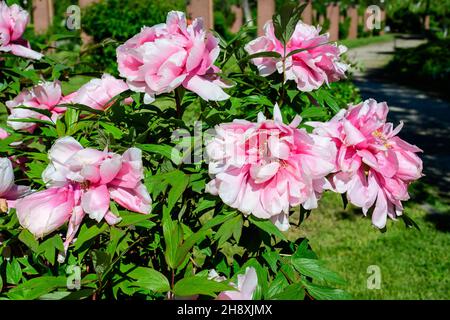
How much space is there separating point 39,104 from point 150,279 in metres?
0.74

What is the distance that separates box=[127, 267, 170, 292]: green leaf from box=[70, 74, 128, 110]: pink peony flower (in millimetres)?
487

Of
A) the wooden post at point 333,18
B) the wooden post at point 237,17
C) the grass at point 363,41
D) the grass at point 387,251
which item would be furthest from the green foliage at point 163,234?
the wooden post at point 333,18

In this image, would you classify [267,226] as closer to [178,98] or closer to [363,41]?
[178,98]

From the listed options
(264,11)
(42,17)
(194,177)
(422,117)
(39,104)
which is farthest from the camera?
(42,17)

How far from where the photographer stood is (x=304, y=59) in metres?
1.50

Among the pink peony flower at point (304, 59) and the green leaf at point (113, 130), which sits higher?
the pink peony flower at point (304, 59)

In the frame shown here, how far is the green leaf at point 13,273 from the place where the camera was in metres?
1.33

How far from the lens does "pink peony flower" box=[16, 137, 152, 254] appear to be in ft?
3.82

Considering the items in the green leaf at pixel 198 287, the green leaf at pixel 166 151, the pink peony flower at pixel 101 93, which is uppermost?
the pink peony flower at pixel 101 93

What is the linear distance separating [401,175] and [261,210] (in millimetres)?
348

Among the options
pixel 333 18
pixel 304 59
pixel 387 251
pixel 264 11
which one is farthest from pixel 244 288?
pixel 333 18

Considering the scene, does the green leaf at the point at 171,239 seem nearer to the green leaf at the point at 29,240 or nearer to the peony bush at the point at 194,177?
the peony bush at the point at 194,177

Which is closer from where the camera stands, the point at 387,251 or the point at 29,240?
the point at 29,240

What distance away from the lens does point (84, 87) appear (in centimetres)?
157
